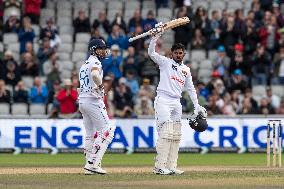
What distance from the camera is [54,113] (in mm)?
29625

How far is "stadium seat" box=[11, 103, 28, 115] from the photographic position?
31.6 metres

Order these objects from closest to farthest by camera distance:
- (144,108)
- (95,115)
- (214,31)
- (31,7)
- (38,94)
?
(95,115) < (144,108) < (38,94) < (214,31) < (31,7)

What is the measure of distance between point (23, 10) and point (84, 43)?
2540 mm

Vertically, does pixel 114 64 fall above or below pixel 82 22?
below

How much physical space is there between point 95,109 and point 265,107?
12197 millimetres

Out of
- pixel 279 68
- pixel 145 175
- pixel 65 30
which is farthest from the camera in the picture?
pixel 65 30

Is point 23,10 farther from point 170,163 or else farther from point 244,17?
point 170,163

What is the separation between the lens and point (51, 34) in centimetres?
3419

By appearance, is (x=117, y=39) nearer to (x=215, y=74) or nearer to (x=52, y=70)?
(x=52, y=70)

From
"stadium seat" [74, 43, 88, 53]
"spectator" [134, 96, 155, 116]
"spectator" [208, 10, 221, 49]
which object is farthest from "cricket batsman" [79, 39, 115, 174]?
"stadium seat" [74, 43, 88, 53]

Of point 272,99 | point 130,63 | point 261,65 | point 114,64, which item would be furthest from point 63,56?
point 272,99

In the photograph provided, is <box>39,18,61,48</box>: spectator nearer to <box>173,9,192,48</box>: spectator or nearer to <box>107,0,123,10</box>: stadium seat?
<box>107,0,123,10</box>: stadium seat

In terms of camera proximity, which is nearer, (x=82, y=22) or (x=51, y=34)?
(x=51, y=34)

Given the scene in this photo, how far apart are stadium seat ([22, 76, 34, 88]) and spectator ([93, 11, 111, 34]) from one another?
3024 mm
